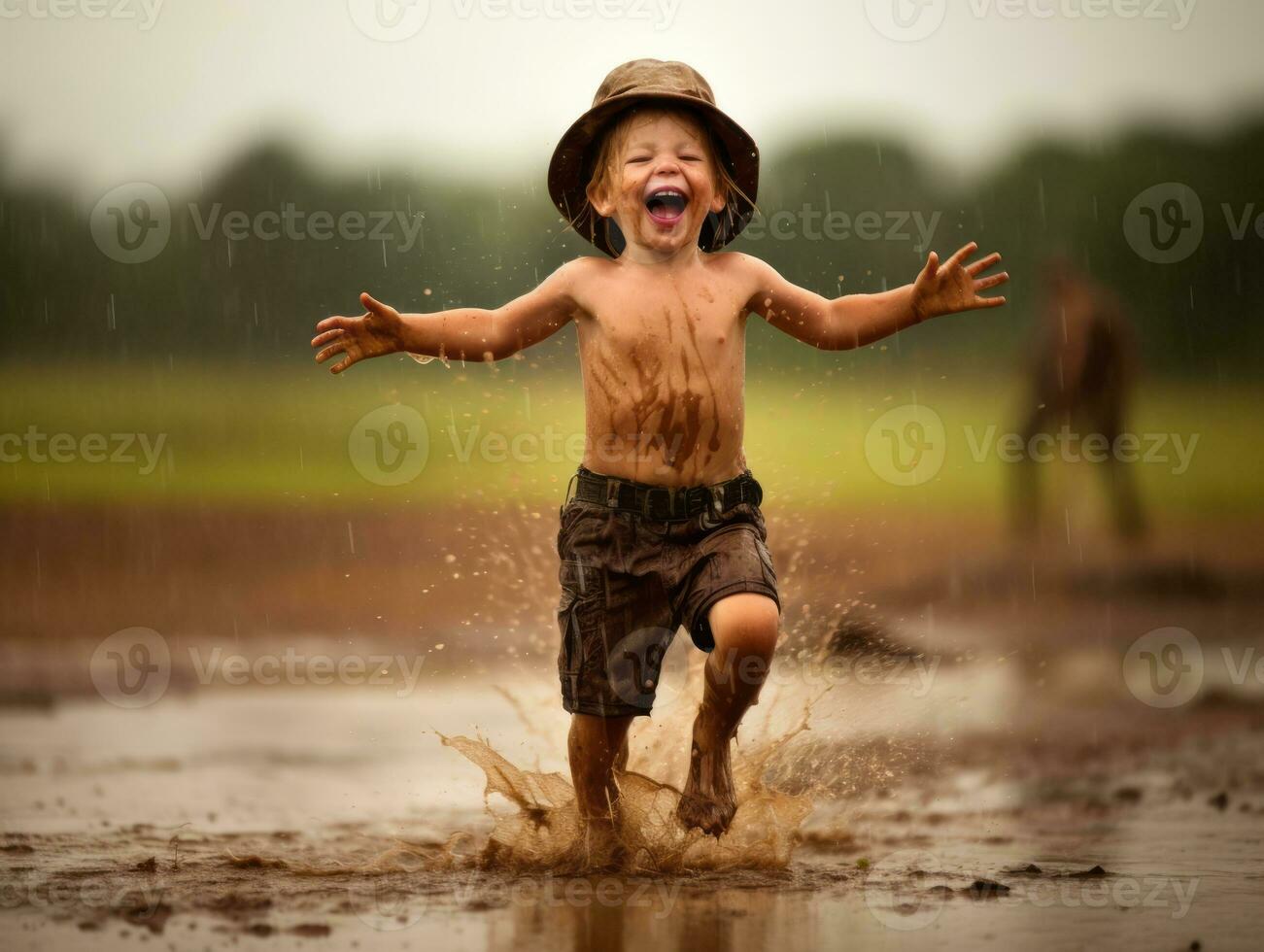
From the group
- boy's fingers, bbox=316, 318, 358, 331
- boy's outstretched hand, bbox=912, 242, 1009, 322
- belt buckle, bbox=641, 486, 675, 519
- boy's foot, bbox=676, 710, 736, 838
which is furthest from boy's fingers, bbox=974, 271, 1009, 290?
boy's fingers, bbox=316, 318, 358, 331

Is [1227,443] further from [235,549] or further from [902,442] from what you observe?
[235,549]

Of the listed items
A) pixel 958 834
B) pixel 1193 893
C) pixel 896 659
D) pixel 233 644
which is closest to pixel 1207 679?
pixel 896 659

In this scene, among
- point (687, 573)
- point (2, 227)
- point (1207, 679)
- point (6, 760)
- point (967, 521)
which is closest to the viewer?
point (687, 573)

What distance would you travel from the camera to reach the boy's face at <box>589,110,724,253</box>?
3.46 meters

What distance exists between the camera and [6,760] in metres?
4.57

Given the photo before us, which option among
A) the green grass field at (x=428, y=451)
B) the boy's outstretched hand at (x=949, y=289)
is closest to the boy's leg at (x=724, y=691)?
the boy's outstretched hand at (x=949, y=289)

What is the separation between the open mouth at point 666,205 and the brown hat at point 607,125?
203 millimetres

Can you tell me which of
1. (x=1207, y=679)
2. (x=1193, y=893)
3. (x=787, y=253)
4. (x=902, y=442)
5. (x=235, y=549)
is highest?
(x=787, y=253)

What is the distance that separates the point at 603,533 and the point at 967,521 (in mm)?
6566

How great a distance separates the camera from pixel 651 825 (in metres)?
3.53

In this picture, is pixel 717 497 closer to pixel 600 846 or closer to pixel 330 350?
pixel 600 846

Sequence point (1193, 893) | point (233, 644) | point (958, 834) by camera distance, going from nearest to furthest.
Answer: point (1193, 893) < point (958, 834) < point (233, 644)

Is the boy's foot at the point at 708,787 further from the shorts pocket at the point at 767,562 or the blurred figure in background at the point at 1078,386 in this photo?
the blurred figure in background at the point at 1078,386

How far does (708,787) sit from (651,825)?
29 centimetres
